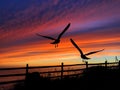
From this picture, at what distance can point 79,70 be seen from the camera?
20531mm

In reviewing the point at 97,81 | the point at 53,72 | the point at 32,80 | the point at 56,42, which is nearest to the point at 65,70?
the point at 53,72

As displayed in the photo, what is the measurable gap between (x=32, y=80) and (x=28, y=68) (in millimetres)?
656

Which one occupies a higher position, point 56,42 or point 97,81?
point 56,42

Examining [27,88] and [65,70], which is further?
[65,70]

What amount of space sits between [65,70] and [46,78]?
2.54m

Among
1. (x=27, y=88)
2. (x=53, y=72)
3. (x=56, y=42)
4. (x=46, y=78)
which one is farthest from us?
(x=53, y=72)

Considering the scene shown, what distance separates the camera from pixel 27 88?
14719mm

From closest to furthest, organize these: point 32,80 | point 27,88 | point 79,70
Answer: point 27,88 → point 32,80 → point 79,70

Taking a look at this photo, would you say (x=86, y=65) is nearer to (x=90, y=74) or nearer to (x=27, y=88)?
(x=90, y=74)

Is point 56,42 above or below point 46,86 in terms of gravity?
above

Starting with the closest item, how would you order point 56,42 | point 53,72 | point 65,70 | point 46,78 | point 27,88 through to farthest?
point 56,42
point 27,88
point 46,78
point 53,72
point 65,70

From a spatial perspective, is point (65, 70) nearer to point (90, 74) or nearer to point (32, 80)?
point (90, 74)

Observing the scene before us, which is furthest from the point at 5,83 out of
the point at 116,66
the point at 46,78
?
the point at 116,66

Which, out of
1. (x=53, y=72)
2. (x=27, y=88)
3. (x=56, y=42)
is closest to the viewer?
(x=56, y=42)
